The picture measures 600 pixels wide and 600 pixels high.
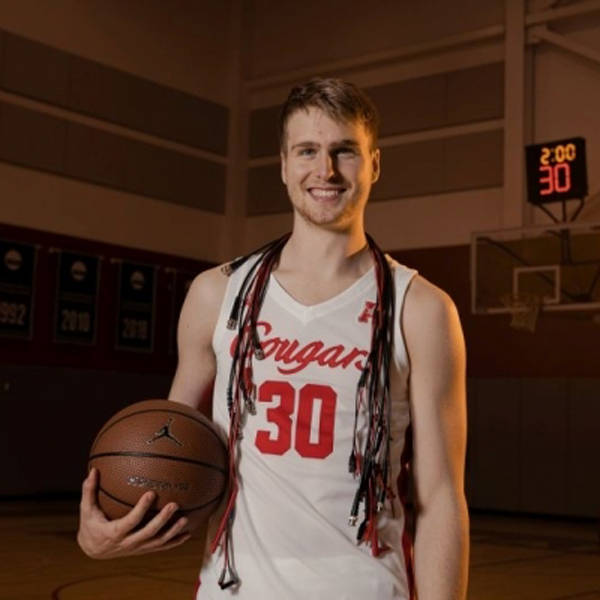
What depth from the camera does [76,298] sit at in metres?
12.5

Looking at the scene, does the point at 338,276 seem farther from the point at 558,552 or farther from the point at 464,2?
the point at 464,2

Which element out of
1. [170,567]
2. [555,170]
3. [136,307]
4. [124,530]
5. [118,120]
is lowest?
[170,567]

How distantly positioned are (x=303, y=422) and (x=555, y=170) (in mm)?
8528

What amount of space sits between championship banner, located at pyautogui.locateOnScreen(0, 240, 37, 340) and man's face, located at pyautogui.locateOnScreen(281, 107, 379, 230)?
1026 centimetres

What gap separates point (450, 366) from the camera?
1.90 meters

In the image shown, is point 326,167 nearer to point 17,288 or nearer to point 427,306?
point 427,306

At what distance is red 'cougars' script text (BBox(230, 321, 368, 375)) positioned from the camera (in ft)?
6.24

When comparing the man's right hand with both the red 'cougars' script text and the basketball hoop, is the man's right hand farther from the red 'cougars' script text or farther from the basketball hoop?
the basketball hoop

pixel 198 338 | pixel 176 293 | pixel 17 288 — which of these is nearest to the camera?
pixel 198 338

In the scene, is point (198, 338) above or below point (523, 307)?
below

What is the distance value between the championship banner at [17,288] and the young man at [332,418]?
10.2 meters

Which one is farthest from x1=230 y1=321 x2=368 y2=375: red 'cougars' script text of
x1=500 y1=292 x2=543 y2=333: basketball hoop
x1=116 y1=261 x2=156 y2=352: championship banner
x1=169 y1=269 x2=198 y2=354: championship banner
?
x1=169 y1=269 x2=198 y2=354: championship banner

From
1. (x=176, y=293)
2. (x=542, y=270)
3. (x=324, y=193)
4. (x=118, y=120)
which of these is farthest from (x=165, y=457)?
(x=176, y=293)

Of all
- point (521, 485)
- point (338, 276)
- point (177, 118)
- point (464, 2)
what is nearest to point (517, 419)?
point (521, 485)
